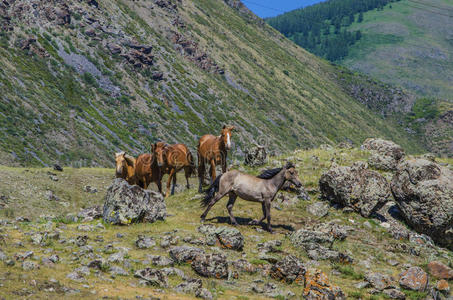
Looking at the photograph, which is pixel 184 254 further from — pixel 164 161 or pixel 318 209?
pixel 164 161

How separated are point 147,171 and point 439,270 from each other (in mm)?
16499

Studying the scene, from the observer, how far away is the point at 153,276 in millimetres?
11430

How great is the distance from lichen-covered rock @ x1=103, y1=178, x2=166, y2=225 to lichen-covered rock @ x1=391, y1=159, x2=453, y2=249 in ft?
39.8

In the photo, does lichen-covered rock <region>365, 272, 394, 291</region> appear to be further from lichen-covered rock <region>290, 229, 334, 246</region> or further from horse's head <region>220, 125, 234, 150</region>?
horse's head <region>220, 125, 234, 150</region>

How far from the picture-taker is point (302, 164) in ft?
92.9

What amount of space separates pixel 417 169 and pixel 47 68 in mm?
120305

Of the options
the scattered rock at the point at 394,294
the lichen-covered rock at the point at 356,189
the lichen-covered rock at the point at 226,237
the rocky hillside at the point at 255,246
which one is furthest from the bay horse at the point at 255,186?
the scattered rock at the point at 394,294

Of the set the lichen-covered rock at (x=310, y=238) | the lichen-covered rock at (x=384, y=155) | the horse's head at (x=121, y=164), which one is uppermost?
the lichen-covered rock at (x=384, y=155)

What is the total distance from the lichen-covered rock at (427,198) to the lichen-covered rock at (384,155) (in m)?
6.32

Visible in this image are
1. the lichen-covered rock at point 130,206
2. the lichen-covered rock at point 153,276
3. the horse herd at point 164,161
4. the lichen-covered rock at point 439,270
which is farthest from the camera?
the horse herd at point 164,161

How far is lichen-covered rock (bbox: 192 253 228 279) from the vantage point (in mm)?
12273

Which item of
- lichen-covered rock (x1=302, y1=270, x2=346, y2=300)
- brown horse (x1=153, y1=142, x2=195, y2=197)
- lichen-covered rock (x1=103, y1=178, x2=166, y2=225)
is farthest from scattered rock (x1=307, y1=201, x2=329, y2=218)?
brown horse (x1=153, y1=142, x2=195, y2=197)

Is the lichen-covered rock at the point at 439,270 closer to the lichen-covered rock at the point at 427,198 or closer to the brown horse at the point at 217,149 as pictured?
the lichen-covered rock at the point at 427,198

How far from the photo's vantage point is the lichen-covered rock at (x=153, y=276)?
36.7 ft
